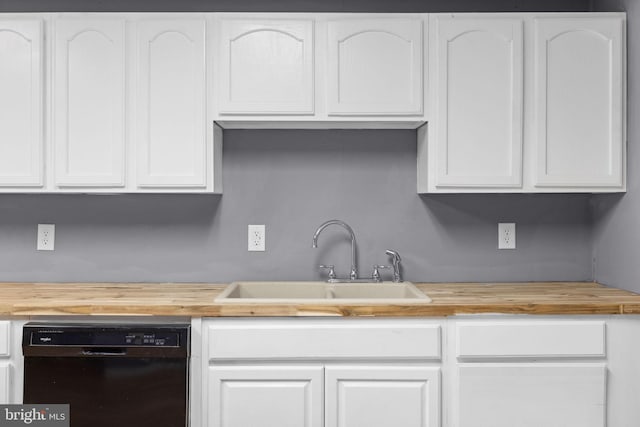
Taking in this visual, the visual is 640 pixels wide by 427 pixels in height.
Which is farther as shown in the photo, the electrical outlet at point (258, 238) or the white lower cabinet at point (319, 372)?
the electrical outlet at point (258, 238)

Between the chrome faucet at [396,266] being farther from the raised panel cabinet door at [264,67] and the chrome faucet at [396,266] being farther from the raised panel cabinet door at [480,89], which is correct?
the raised panel cabinet door at [264,67]

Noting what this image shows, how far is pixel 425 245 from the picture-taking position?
2510 mm

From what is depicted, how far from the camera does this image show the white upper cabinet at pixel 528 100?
218 centimetres

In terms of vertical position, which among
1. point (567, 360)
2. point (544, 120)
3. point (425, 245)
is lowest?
point (567, 360)

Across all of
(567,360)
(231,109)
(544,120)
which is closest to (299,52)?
(231,109)

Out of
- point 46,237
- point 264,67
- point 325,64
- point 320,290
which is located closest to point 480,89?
point 325,64

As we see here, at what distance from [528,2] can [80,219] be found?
95.8 inches

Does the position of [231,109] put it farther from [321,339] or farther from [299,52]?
[321,339]

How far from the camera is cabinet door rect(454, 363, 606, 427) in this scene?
1901mm

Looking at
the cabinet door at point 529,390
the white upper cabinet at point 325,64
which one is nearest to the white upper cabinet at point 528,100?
the white upper cabinet at point 325,64

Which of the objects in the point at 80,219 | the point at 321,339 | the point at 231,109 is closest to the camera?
the point at 321,339

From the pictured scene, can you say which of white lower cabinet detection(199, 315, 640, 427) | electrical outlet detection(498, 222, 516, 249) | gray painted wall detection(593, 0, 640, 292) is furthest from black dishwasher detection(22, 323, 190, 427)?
gray painted wall detection(593, 0, 640, 292)

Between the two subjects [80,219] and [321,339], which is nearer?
[321,339]

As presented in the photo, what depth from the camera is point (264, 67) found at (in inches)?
85.4
